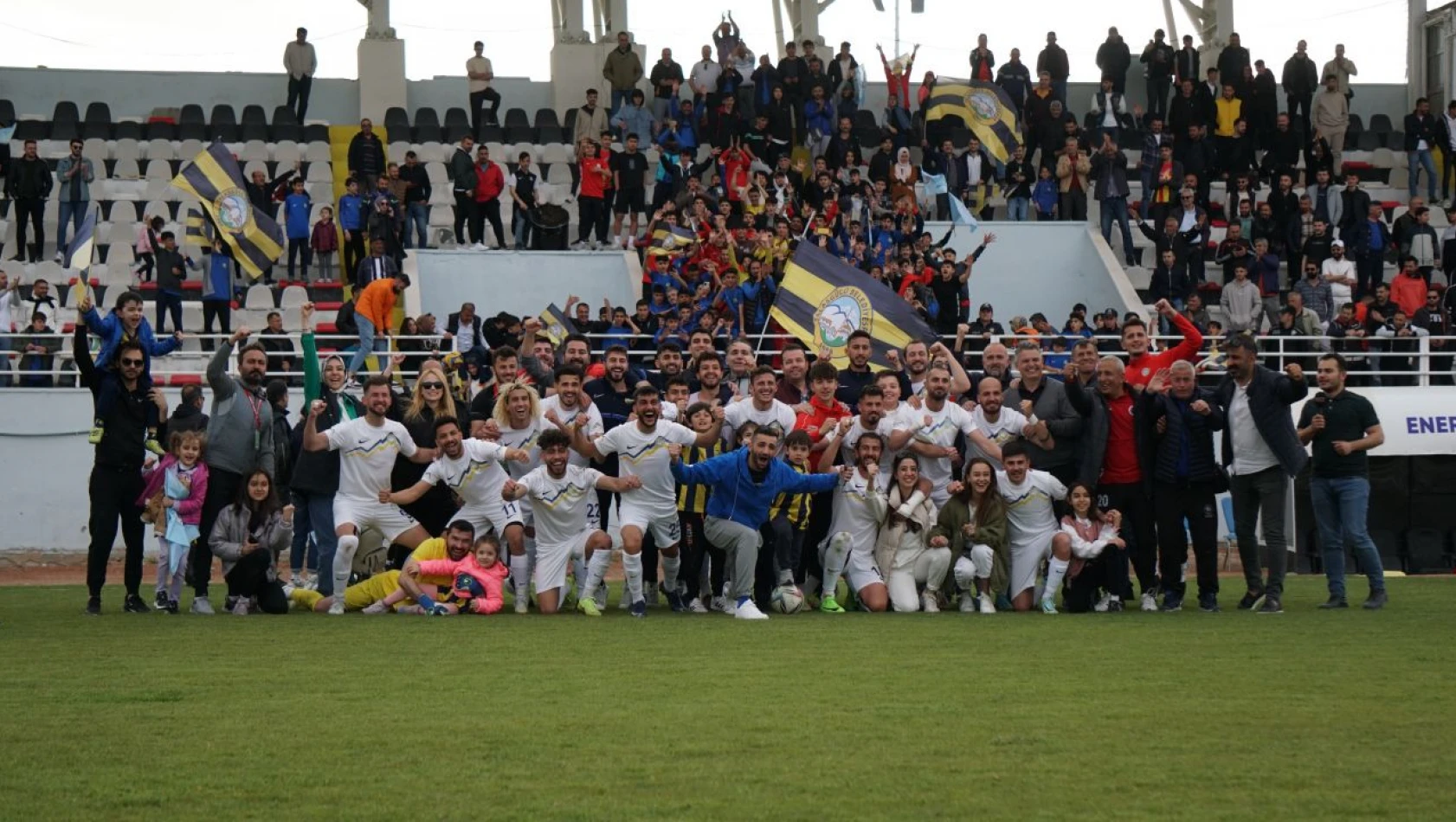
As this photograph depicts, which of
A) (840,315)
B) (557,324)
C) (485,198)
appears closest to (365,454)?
(840,315)

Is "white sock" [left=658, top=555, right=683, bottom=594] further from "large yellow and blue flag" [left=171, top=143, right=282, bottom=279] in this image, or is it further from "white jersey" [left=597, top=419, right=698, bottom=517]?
"large yellow and blue flag" [left=171, top=143, right=282, bottom=279]

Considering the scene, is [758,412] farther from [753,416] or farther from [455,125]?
[455,125]

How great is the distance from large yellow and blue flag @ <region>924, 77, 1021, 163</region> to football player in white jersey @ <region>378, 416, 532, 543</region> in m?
17.1

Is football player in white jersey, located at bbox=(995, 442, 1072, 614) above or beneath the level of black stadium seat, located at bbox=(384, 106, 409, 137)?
beneath

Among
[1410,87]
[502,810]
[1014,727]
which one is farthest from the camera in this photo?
[1410,87]

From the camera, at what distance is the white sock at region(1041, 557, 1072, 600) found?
14469 millimetres

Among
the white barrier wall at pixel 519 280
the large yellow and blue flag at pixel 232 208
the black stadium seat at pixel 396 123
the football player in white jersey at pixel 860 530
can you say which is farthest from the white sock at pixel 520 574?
the black stadium seat at pixel 396 123

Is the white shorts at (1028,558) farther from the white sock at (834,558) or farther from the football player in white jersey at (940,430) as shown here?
the white sock at (834,558)

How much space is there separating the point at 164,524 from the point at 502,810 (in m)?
8.64

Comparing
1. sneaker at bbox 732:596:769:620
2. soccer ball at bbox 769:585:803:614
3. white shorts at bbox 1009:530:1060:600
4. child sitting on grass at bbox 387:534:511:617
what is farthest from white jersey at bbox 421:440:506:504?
white shorts at bbox 1009:530:1060:600

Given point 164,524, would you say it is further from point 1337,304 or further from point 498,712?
point 1337,304

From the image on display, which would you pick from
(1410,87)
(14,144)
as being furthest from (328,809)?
(1410,87)

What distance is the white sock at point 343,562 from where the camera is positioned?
1408 cm

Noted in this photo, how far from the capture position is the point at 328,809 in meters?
6.30
